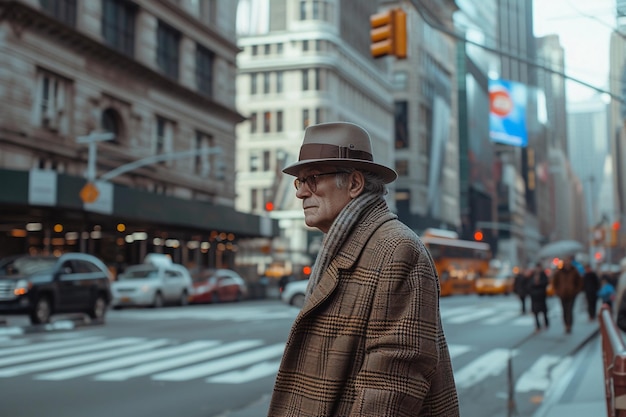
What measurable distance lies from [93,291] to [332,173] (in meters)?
19.3

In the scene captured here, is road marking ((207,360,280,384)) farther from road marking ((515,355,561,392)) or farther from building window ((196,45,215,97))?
building window ((196,45,215,97))

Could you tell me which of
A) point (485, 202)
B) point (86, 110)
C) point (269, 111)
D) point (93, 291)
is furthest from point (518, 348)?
point (485, 202)

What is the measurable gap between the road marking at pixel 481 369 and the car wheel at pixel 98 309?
1072 cm

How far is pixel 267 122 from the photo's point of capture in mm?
82062

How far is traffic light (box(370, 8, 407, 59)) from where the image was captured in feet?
48.5

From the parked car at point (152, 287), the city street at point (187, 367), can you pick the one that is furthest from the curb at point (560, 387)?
the parked car at point (152, 287)

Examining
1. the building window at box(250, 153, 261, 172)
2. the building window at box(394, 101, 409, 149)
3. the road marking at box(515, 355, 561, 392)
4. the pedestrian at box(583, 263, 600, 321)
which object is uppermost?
the building window at box(394, 101, 409, 149)

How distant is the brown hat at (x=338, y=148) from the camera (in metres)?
3.16

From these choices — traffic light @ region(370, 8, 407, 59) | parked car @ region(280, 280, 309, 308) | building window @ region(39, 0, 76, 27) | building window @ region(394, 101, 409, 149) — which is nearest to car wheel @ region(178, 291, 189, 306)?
parked car @ region(280, 280, 309, 308)

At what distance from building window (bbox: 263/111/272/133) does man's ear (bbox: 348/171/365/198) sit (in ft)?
260

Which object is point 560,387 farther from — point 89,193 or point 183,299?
point 183,299

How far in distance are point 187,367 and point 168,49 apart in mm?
36495

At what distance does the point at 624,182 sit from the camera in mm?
151375

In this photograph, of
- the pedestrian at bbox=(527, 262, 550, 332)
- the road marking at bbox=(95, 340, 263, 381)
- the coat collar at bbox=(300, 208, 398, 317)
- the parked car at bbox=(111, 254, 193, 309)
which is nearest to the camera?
the coat collar at bbox=(300, 208, 398, 317)
